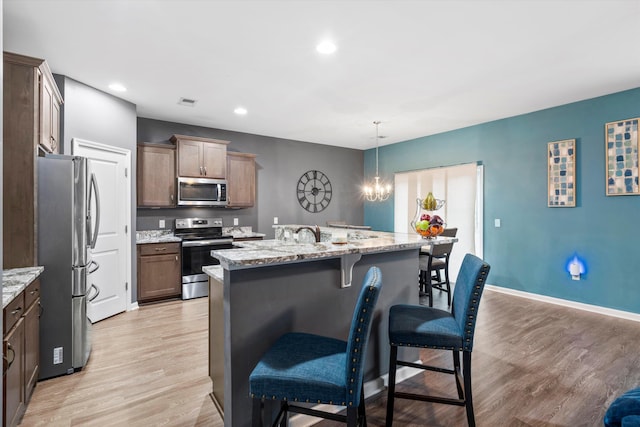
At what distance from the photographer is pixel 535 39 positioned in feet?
9.01

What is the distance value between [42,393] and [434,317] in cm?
286

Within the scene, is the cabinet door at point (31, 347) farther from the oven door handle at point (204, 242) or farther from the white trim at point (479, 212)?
the white trim at point (479, 212)

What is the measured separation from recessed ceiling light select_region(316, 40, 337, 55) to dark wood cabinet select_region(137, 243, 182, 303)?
11.1ft

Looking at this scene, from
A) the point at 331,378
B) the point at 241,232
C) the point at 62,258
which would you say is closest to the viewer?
the point at 331,378

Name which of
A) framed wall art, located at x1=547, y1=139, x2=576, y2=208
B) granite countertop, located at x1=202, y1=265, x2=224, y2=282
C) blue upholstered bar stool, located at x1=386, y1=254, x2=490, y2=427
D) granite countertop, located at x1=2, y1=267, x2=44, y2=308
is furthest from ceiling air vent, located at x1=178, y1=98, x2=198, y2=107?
framed wall art, located at x1=547, y1=139, x2=576, y2=208

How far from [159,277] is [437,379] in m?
3.82

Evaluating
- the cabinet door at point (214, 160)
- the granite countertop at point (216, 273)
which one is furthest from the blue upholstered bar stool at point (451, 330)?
the cabinet door at point (214, 160)

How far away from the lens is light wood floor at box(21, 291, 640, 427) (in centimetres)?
211

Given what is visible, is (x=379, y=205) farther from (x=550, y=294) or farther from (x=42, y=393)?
(x=42, y=393)

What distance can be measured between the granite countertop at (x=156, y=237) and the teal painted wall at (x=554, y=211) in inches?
189

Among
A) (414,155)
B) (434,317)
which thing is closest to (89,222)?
(434,317)

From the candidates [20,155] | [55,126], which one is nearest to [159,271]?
[55,126]

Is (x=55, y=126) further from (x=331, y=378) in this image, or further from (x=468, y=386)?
(x=468, y=386)

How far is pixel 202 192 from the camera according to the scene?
512 centimetres
